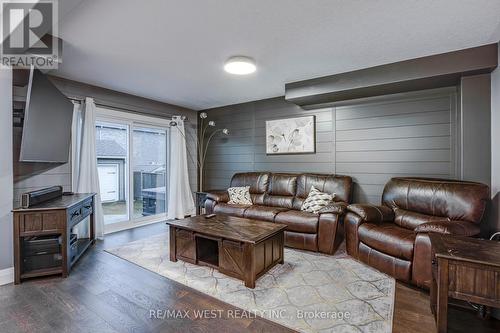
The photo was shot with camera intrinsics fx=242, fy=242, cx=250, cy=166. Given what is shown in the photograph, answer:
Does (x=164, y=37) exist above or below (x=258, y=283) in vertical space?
above

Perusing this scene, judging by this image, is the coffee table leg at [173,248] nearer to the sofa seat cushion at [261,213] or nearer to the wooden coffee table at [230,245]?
the wooden coffee table at [230,245]

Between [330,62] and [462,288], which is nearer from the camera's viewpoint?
[462,288]

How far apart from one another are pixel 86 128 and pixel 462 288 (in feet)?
15.3

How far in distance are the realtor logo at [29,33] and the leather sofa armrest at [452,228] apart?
354 cm

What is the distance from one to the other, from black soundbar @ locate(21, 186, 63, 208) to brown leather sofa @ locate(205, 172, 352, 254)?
2.19 m

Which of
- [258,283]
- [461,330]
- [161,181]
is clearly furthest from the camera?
[161,181]

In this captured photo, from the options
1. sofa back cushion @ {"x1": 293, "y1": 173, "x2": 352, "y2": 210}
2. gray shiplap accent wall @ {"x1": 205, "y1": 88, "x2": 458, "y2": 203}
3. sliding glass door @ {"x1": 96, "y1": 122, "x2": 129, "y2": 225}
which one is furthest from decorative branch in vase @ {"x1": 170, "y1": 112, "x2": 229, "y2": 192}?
sofa back cushion @ {"x1": 293, "y1": 173, "x2": 352, "y2": 210}

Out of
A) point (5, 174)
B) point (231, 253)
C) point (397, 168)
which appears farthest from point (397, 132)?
point (5, 174)

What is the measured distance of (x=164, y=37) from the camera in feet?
7.97

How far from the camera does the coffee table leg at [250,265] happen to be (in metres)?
2.29

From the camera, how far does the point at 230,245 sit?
2465 mm

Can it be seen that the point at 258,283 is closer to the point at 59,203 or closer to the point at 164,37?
the point at 59,203

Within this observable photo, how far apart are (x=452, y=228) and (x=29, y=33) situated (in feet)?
13.9

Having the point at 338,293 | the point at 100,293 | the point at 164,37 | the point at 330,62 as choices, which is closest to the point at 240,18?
the point at 164,37
